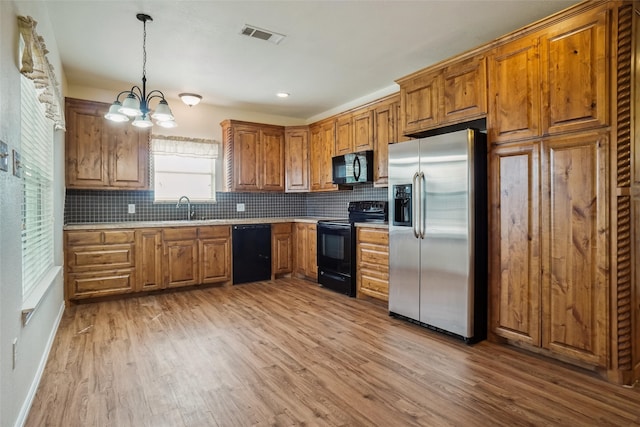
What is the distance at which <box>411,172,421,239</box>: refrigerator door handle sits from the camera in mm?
3250

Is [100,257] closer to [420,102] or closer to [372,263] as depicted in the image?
[372,263]

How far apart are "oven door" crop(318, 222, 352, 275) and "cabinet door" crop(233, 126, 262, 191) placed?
4.39ft

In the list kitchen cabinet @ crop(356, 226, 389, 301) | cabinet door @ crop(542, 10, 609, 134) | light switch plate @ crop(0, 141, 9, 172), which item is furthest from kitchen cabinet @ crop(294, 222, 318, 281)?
light switch plate @ crop(0, 141, 9, 172)

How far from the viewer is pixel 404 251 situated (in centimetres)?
342

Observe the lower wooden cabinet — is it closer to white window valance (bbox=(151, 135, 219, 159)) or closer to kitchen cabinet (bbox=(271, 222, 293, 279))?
kitchen cabinet (bbox=(271, 222, 293, 279))

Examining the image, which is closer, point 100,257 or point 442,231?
point 442,231

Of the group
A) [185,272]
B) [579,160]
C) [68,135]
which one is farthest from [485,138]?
[68,135]

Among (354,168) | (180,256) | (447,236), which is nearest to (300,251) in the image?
(354,168)

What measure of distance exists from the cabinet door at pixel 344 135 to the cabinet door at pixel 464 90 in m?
1.78

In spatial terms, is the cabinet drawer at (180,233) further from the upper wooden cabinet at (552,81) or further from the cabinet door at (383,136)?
the upper wooden cabinet at (552,81)

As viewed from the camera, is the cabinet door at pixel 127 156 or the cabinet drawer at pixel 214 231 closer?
the cabinet door at pixel 127 156

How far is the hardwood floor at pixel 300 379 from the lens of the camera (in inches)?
75.9

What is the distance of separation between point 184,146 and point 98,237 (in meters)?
1.71

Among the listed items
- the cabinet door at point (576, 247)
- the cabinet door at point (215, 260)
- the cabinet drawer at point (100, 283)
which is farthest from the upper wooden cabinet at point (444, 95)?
the cabinet drawer at point (100, 283)
